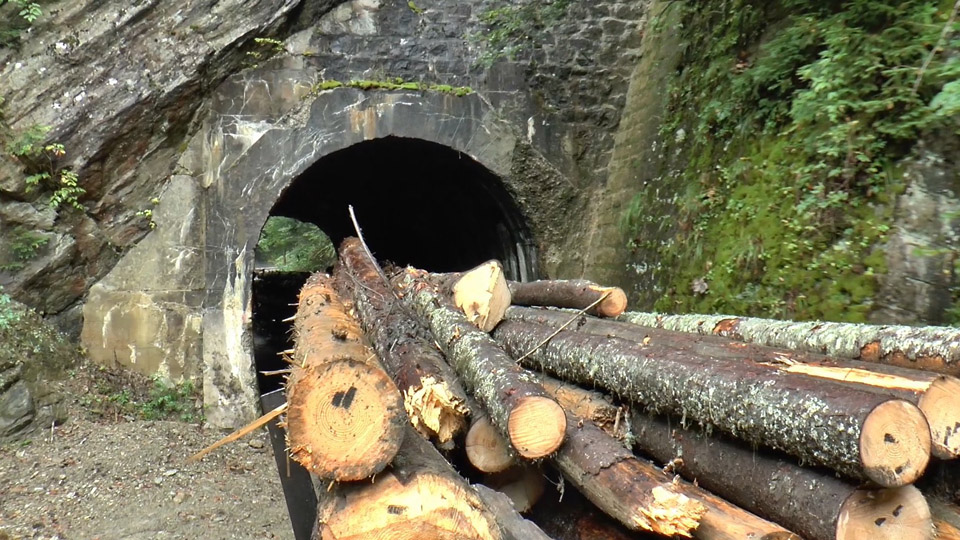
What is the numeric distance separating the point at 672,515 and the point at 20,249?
232 inches

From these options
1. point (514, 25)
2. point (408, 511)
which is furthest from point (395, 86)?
point (408, 511)

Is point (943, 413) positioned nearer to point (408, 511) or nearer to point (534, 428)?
point (534, 428)

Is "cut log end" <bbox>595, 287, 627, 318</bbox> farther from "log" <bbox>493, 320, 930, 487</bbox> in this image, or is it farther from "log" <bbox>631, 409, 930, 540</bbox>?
"log" <bbox>631, 409, 930, 540</bbox>

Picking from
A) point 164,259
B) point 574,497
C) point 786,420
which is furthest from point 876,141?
point 164,259

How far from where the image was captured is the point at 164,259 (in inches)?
237

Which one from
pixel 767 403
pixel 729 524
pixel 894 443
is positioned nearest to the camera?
pixel 894 443

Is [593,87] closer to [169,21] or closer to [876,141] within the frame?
[876,141]

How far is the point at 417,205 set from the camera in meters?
9.90

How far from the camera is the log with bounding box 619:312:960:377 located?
2279 millimetres

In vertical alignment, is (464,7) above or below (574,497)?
above

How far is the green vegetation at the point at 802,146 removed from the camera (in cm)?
356

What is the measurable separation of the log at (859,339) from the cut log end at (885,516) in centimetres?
61

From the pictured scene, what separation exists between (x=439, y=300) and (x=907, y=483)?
2.43 metres

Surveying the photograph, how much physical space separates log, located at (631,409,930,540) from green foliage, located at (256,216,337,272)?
14682 mm
